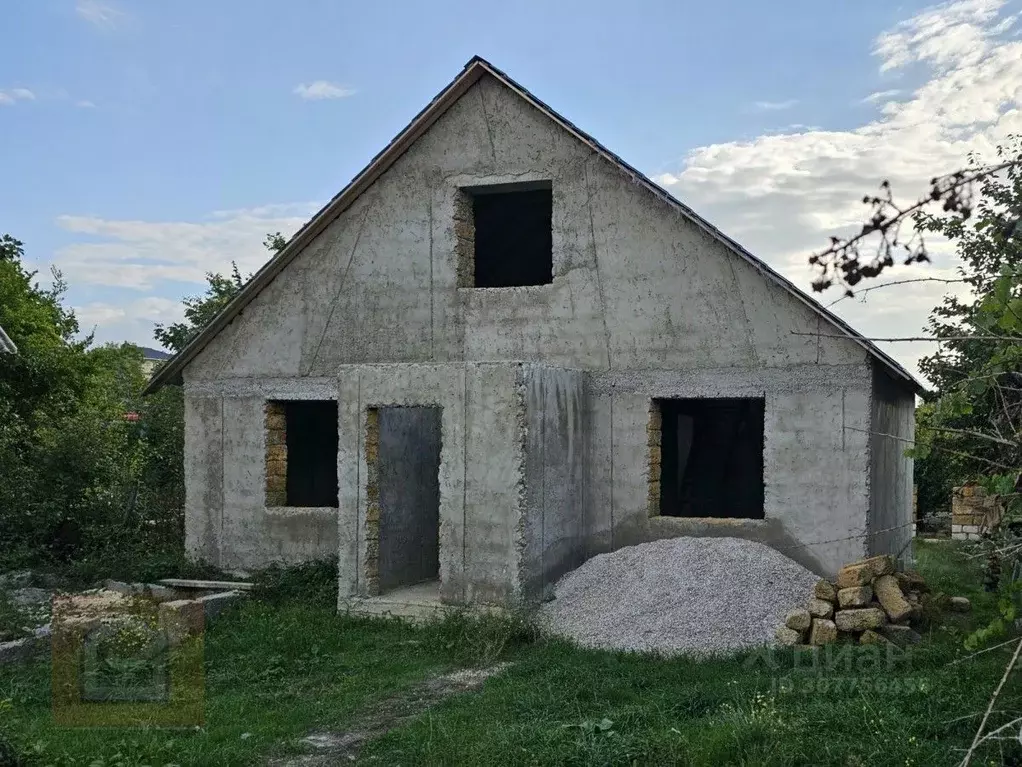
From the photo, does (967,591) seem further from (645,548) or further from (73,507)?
(73,507)

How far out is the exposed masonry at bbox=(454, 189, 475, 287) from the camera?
39.9ft

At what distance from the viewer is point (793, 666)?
8.05 metres

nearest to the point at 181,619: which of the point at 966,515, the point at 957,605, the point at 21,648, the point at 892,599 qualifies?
the point at 21,648

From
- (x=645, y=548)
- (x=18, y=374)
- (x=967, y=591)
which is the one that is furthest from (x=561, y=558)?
(x=18, y=374)

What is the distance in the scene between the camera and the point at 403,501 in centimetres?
1160

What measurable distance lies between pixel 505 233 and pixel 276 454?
489cm

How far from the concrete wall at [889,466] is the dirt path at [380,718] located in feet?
15.0

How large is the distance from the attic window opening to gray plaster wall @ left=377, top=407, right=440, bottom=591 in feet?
6.58

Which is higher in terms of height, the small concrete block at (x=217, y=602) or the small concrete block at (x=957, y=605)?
the small concrete block at (x=957, y=605)

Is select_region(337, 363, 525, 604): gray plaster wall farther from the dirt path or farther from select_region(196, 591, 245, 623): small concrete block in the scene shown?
select_region(196, 591, 245, 623): small concrete block

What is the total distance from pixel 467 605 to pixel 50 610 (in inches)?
194
